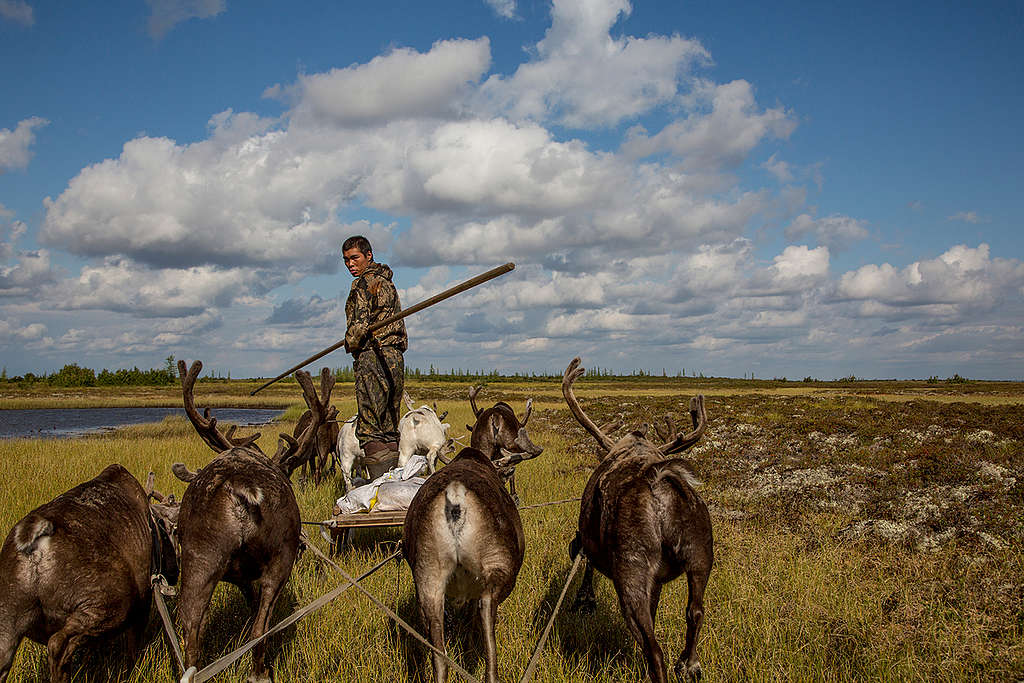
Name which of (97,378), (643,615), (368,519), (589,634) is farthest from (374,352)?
(97,378)

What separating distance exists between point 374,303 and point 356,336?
58 centimetres

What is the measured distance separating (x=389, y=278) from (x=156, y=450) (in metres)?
11.6

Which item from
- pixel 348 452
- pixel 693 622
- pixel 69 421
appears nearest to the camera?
pixel 693 622

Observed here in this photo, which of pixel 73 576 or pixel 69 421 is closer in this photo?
pixel 73 576

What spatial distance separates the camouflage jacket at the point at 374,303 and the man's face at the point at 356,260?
19cm

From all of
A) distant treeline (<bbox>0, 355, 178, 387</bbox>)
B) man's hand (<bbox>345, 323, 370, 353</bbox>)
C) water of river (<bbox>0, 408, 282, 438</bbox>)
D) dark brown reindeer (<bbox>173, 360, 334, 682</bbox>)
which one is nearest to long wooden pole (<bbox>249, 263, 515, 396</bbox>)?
man's hand (<bbox>345, 323, 370, 353</bbox>)

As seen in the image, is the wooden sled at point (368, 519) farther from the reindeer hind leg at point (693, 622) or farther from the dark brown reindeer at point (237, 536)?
the reindeer hind leg at point (693, 622)

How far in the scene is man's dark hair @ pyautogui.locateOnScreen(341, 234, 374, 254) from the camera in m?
8.41

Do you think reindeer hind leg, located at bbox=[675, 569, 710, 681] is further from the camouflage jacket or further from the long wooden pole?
the camouflage jacket

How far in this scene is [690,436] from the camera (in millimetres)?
4098

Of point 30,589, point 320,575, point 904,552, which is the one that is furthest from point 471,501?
point 904,552

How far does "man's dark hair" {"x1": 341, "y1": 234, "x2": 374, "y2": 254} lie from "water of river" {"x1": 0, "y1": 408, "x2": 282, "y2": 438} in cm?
2020

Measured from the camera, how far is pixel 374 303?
810 cm

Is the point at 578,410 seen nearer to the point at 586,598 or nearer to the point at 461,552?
the point at 461,552
